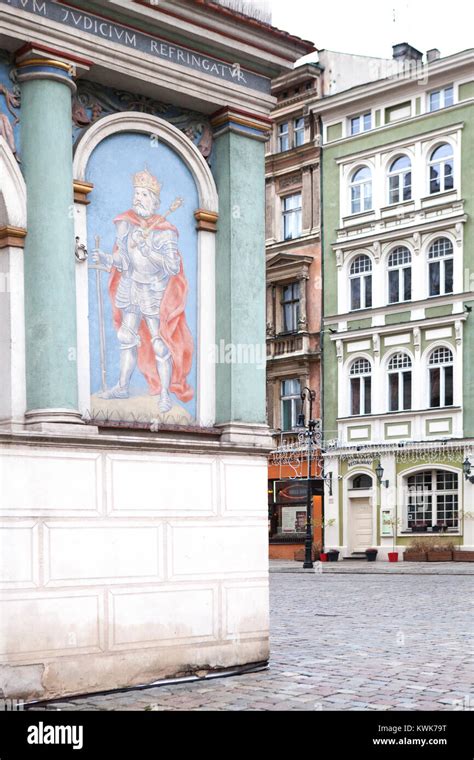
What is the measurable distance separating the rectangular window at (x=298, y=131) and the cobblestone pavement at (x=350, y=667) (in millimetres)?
28683

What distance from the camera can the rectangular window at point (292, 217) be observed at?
43969 millimetres

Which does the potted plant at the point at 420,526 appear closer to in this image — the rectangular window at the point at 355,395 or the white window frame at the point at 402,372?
the white window frame at the point at 402,372

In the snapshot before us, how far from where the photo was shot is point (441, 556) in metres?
36.7

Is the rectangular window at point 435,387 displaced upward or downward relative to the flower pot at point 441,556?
upward

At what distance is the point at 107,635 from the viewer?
8.78 metres

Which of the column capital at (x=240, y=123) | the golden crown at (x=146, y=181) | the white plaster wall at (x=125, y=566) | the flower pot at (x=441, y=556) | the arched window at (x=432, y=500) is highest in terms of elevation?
the column capital at (x=240, y=123)

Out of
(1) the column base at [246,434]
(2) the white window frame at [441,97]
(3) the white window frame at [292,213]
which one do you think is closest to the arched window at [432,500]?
(3) the white window frame at [292,213]

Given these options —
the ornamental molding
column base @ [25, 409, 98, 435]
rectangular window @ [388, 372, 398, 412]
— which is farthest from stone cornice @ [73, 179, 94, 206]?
rectangular window @ [388, 372, 398, 412]

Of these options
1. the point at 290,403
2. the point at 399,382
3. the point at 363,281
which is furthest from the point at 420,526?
the point at 363,281

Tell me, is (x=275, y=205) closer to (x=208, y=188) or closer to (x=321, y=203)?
(x=321, y=203)

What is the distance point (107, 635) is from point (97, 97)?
4.58 metres

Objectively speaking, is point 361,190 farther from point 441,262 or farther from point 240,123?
point 240,123

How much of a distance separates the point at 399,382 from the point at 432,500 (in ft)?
14.4

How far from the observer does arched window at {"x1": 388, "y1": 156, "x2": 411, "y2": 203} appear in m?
39.9
